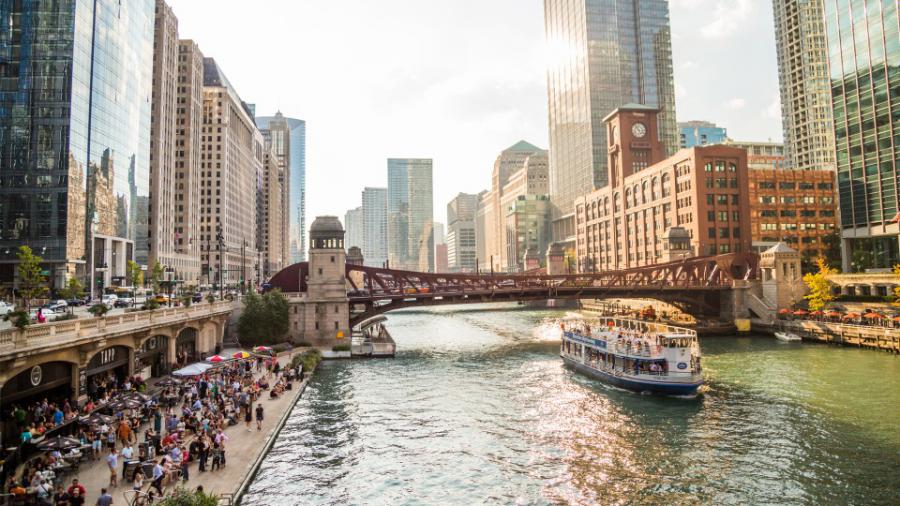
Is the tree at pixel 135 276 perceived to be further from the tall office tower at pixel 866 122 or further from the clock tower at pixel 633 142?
the clock tower at pixel 633 142

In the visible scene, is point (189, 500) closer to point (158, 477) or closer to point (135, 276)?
point (158, 477)

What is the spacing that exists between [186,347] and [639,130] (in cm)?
13443

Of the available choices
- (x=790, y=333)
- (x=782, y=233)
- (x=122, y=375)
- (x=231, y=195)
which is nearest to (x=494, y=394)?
(x=122, y=375)

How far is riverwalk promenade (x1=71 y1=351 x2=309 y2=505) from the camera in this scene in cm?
2302

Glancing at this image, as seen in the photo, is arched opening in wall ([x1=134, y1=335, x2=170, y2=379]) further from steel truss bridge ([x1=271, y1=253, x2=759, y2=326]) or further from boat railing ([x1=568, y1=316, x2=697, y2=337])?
boat railing ([x1=568, y1=316, x2=697, y2=337])

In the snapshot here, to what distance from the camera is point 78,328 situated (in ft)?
102

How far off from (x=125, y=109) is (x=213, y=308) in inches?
2576

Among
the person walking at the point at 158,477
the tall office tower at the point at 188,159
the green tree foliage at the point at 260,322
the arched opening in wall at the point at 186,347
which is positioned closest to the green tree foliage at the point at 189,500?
the person walking at the point at 158,477

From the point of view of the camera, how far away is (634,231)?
451 feet

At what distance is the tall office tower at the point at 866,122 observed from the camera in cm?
8819

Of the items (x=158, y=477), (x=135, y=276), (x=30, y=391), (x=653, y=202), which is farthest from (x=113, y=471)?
(x=653, y=202)

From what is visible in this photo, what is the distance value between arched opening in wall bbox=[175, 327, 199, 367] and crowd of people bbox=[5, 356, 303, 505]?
32.1 ft

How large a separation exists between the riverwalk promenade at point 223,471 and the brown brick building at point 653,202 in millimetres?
90477

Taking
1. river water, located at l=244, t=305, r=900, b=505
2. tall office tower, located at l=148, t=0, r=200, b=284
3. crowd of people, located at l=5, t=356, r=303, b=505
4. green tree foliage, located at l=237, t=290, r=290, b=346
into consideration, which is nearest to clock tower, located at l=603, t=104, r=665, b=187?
river water, located at l=244, t=305, r=900, b=505
